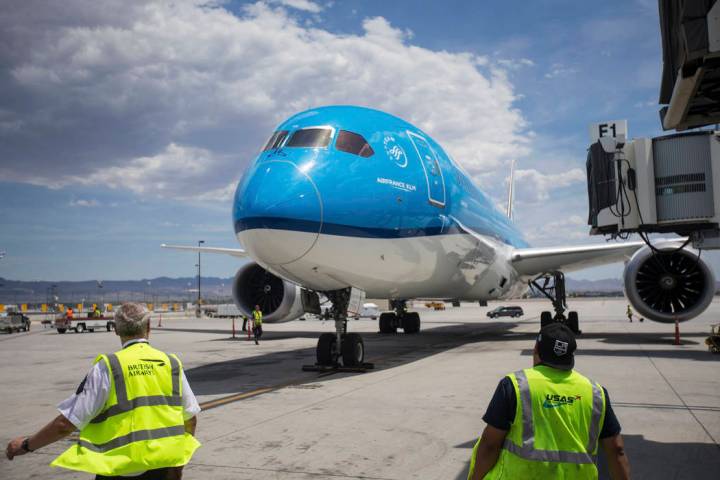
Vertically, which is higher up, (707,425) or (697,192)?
(697,192)

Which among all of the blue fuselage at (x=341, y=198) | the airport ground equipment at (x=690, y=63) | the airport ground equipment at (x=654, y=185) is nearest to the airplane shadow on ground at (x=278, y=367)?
the blue fuselage at (x=341, y=198)

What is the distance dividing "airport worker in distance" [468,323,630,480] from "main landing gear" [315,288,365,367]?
711 cm

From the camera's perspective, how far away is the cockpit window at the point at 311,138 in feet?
28.6

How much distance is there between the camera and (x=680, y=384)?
25.8 feet

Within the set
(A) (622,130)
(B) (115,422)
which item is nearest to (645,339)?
(A) (622,130)

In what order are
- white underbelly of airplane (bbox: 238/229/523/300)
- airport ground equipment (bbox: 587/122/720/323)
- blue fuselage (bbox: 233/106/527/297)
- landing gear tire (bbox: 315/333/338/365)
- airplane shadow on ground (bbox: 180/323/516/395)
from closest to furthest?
airport ground equipment (bbox: 587/122/720/323) → blue fuselage (bbox: 233/106/527/297) → white underbelly of airplane (bbox: 238/229/523/300) → airplane shadow on ground (bbox: 180/323/516/395) → landing gear tire (bbox: 315/333/338/365)

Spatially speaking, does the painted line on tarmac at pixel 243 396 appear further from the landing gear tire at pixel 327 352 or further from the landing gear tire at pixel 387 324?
the landing gear tire at pixel 387 324

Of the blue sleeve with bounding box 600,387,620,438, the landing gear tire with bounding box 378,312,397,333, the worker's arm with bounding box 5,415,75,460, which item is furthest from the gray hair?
the landing gear tire with bounding box 378,312,397,333

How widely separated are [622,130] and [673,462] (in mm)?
4137

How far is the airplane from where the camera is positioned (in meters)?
8.02

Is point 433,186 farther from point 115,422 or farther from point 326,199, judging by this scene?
point 115,422

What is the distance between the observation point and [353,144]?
895cm

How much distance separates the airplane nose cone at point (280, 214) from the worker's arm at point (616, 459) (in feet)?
19.1

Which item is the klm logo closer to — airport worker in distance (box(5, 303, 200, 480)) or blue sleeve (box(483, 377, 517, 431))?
blue sleeve (box(483, 377, 517, 431))
